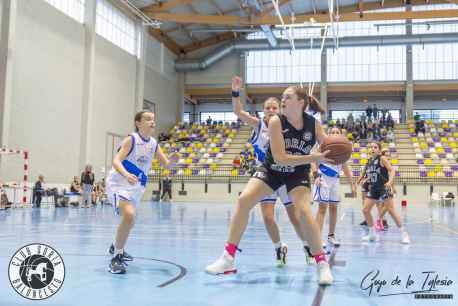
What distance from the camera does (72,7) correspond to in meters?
22.7

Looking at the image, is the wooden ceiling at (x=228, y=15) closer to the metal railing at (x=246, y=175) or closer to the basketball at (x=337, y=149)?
the metal railing at (x=246, y=175)

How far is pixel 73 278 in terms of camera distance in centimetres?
434

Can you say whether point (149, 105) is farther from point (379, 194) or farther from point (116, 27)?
point (379, 194)

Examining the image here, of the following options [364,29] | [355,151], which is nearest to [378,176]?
[355,151]

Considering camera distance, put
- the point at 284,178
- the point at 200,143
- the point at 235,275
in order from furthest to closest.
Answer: the point at 200,143 → the point at 235,275 → the point at 284,178

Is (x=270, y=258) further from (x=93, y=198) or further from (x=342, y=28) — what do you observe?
(x=342, y=28)

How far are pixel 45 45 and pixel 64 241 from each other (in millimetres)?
15501

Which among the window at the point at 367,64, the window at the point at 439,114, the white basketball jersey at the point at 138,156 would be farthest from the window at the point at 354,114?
the white basketball jersey at the point at 138,156

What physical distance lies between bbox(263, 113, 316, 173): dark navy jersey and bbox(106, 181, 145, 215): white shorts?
1478mm

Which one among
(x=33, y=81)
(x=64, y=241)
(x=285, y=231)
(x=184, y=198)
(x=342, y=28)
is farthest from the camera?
(x=342, y=28)

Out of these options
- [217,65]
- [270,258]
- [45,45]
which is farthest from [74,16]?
[270,258]

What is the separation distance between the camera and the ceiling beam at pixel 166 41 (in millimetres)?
32166

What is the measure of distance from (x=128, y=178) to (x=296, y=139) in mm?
1670

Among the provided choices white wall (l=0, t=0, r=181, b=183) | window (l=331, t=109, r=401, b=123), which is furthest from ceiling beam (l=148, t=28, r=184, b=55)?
window (l=331, t=109, r=401, b=123)
